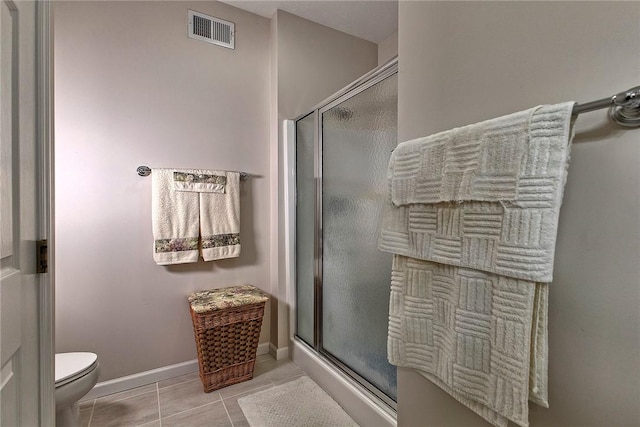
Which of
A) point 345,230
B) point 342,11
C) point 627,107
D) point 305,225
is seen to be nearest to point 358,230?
point 345,230

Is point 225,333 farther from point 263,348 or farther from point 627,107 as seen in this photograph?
point 627,107

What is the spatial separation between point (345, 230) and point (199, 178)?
1.00 metres

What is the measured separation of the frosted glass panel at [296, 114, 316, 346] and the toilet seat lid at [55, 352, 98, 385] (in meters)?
1.21

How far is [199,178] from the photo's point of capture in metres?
1.93

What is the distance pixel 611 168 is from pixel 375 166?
3.03 ft

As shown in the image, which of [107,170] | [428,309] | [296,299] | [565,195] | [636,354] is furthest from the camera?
[296,299]

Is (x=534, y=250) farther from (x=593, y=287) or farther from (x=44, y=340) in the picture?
(x=44, y=340)

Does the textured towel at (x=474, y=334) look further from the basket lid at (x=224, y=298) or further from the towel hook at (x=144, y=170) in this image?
the towel hook at (x=144, y=170)

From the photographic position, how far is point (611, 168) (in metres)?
0.65

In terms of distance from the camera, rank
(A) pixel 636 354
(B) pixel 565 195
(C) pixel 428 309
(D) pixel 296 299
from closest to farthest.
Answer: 1. (A) pixel 636 354
2. (B) pixel 565 195
3. (C) pixel 428 309
4. (D) pixel 296 299

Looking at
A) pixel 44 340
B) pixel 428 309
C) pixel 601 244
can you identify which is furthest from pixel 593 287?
pixel 44 340

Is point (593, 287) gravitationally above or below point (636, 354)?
above

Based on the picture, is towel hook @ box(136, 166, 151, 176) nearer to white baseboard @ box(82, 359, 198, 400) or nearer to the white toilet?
the white toilet

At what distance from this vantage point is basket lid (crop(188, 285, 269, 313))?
1764 mm
